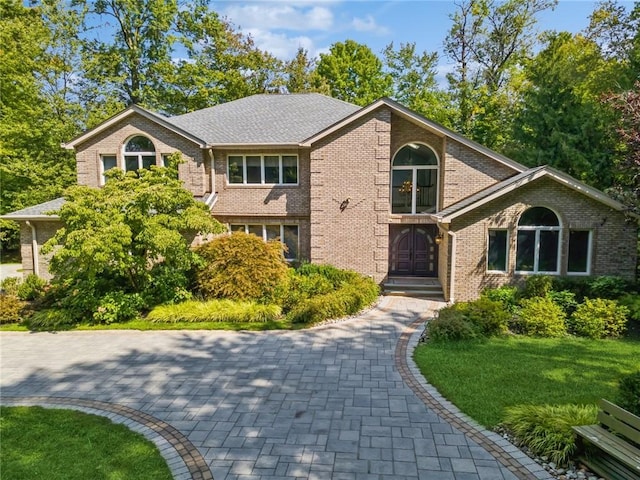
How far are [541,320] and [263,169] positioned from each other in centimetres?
1193

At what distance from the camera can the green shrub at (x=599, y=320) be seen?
10.6 metres

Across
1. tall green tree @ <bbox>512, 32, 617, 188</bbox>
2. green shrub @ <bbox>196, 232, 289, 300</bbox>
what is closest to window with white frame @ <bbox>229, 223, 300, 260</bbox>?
green shrub @ <bbox>196, 232, 289, 300</bbox>

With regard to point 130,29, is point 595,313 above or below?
below

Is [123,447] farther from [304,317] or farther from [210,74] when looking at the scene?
[210,74]

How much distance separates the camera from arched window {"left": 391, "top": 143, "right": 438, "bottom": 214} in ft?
54.3

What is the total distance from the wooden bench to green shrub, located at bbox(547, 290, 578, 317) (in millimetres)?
7551

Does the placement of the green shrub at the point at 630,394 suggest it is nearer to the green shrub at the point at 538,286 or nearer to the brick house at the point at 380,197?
the green shrub at the point at 538,286

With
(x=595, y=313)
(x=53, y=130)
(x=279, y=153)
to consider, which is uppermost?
(x=53, y=130)

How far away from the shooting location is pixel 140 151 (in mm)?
17141

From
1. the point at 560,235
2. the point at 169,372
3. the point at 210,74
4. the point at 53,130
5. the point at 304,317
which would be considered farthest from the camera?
the point at 210,74

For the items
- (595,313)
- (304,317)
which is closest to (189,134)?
(304,317)

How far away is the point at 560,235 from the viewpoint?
44.0 feet

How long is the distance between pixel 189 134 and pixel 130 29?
19.7 m

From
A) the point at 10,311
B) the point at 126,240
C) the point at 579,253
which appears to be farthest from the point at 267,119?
the point at 579,253
